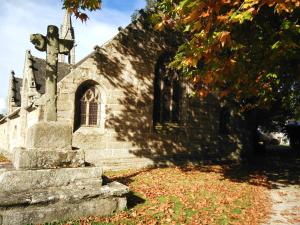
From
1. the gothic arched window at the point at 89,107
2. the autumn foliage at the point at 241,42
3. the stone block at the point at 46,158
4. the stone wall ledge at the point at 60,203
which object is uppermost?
the autumn foliage at the point at 241,42

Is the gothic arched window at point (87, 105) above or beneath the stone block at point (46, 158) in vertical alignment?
above

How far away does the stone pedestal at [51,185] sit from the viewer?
17.0 feet

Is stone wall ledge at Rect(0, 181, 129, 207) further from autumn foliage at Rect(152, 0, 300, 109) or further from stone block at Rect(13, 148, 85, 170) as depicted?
autumn foliage at Rect(152, 0, 300, 109)

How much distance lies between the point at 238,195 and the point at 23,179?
6.11 metres

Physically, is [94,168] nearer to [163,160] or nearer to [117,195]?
[117,195]

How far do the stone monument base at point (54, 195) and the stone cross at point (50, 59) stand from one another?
140 cm

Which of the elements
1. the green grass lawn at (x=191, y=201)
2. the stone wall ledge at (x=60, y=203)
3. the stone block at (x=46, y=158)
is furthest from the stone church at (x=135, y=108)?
the stone wall ledge at (x=60, y=203)

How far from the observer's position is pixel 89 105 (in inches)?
505

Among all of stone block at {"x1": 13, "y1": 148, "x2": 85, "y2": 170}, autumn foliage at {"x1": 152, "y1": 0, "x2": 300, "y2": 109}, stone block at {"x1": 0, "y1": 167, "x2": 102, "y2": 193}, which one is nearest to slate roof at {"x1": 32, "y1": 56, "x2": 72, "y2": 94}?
autumn foliage at {"x1": 152, "y1": 0, "x2": 300, "y2": 109}

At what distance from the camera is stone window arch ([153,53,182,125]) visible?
14695 millimetres

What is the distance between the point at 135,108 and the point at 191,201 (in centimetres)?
663

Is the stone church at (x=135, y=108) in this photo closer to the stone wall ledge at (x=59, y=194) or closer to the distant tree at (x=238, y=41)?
the distant tree at (x=238, y=41)

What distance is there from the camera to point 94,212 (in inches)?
231

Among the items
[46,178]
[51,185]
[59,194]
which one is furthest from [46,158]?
[59,194]
